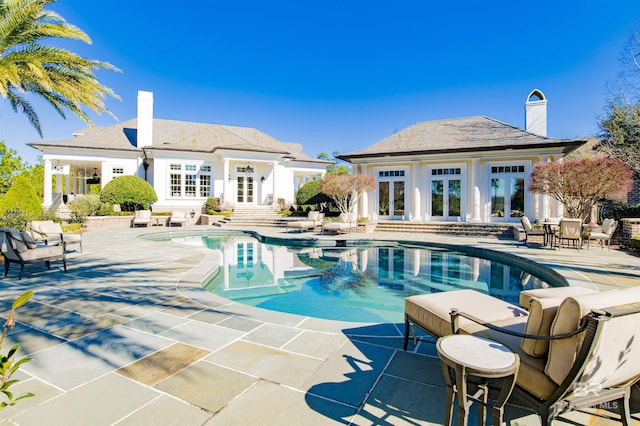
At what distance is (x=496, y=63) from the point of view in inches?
780

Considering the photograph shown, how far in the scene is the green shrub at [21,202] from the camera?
11589mm

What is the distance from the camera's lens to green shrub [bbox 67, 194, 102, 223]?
53.3 feet

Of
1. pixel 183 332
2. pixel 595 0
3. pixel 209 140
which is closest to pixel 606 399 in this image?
pixel 183 332

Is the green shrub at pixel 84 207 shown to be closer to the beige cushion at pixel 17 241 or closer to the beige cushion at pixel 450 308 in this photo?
Result: the beige cushion at pixel 17 241

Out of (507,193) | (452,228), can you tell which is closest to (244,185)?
(452,228)

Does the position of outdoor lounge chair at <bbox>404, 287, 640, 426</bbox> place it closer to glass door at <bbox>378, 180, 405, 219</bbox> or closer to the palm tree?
the palm tree

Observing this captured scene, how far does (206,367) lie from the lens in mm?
2828

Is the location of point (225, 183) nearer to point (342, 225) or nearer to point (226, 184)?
point (226, 184)

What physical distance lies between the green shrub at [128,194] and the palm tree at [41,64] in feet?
31.9

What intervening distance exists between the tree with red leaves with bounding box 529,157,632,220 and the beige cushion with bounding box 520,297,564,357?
Answer: 37.8 feet

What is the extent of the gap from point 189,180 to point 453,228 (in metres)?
17.1

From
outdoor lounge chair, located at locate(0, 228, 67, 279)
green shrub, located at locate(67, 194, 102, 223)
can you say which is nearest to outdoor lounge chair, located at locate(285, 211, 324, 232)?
outdoor lounge chair, located at locate(0, 228, 67, 279)

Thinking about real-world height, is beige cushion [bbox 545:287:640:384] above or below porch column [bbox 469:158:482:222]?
below

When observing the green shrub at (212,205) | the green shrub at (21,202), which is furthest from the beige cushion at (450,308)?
the green shrub at (212,205)
